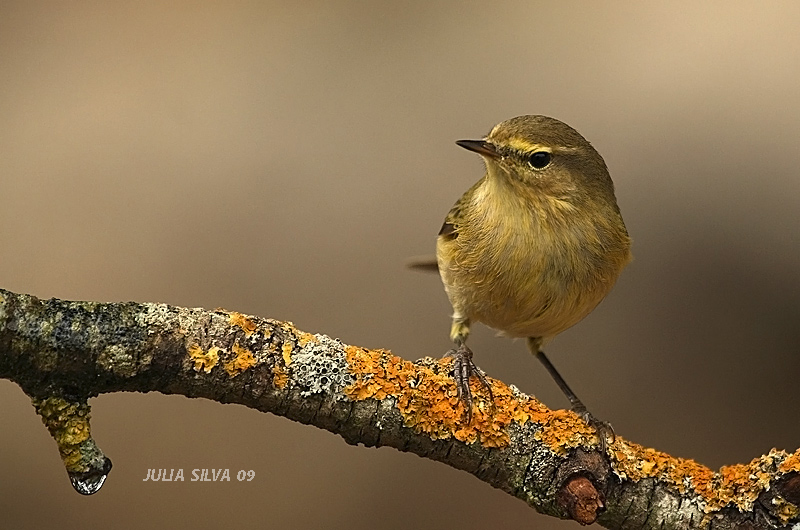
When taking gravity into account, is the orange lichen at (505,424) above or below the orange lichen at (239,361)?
above

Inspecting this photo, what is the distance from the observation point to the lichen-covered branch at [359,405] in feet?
4.89

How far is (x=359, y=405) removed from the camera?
5.64 ft

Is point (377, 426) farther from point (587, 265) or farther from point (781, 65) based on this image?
point (781, 65)

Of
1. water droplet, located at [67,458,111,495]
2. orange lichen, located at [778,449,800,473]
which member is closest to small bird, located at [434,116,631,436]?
orange lichen, located at [778,449,800,473]

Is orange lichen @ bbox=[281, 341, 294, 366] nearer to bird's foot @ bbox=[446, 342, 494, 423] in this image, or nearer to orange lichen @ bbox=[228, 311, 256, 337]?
orange lichen @ bbox=[228, 311, 256, 337]

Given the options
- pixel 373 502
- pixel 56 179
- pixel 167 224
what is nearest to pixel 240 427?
pixel 373 502

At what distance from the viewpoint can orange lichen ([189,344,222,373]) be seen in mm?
1572

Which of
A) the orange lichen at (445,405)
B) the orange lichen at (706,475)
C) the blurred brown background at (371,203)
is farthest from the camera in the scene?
the blurred brown background at (371,203)

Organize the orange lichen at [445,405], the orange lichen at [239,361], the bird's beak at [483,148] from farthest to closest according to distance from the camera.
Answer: the bird's beak at [483,148], the orange lichen at [445,405], the orange lichen at [239,361]

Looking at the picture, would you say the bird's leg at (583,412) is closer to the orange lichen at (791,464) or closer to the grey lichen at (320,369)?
the orange lichen at (791,464)

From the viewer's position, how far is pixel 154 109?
3.75 meters

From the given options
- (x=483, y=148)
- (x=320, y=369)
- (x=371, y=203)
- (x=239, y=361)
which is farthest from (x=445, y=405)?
(x=371, y=203)

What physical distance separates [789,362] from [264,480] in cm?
230

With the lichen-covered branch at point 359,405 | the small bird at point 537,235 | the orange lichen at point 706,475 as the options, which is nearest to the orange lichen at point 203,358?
the lichen-covered branch at point 359,405
